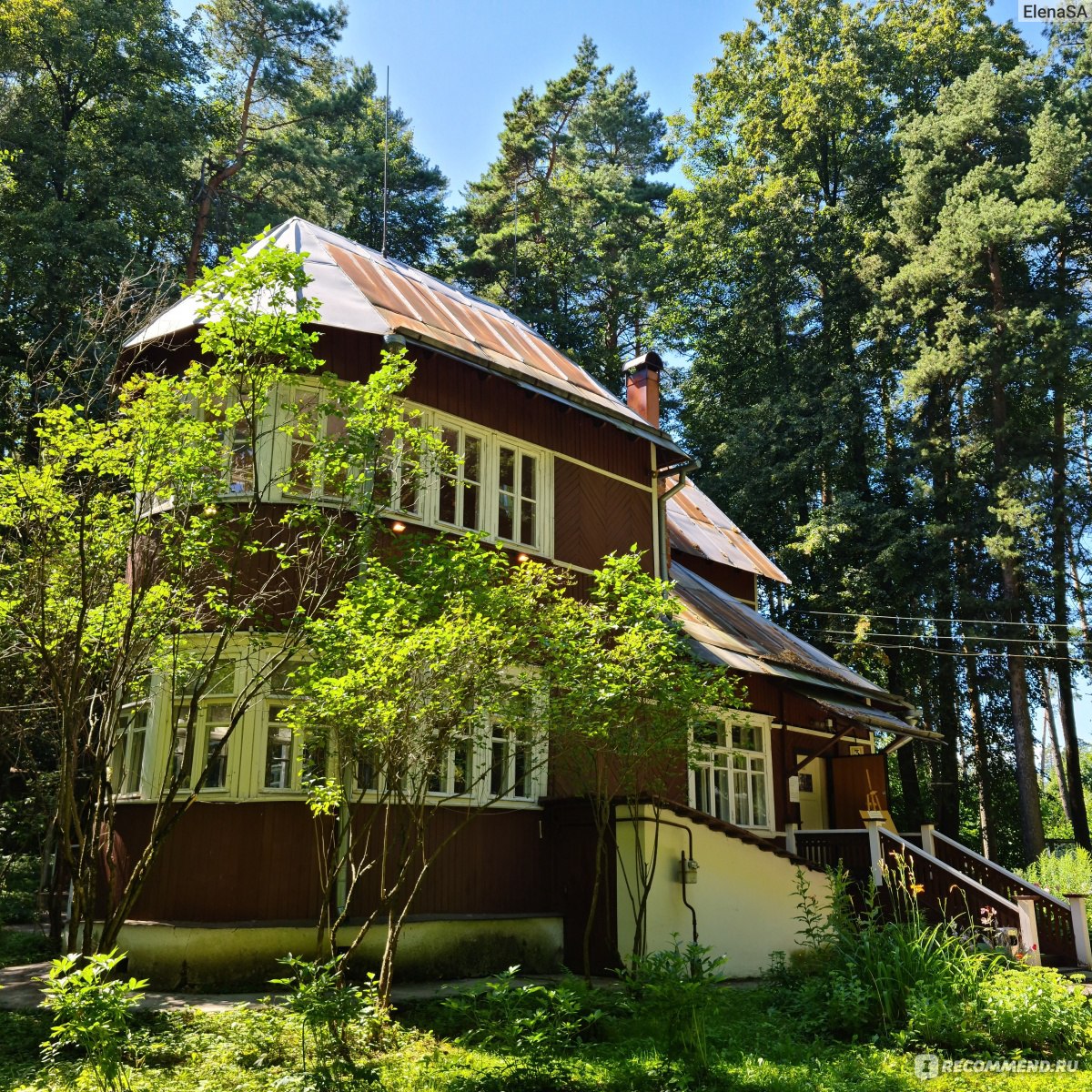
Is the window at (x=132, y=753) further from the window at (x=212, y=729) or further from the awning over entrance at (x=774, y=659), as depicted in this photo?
the awning over entrance at (x=774, y=659)

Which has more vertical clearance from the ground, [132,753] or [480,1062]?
[132,753]

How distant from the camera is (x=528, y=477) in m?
13.7

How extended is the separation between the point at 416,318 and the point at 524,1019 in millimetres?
8884

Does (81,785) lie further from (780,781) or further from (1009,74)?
(1009,74)

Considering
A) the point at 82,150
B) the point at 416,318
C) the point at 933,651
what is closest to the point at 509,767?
the point at 416,318

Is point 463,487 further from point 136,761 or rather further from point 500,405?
point 136,761

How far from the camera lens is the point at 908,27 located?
33125 mm

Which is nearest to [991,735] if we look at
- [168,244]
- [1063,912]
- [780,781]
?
[780,781]

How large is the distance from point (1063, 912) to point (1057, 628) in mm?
16333

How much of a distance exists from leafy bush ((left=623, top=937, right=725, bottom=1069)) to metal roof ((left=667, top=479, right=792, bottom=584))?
1117cm

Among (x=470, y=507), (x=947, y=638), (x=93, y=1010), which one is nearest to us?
(x=93, y=1010)

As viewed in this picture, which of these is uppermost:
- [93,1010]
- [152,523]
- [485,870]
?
[152,523]

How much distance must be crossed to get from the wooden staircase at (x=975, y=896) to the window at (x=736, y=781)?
1.59m

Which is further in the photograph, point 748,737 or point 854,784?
point 854,784
